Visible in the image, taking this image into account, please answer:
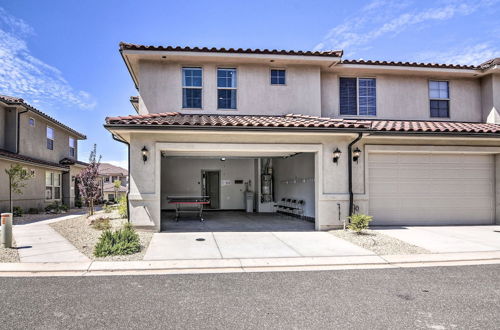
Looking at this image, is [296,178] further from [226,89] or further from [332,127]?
[226,89]

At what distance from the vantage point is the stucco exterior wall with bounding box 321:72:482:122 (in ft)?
44.7

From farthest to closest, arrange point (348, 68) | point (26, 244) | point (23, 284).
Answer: point (348, 68) < point (26, 244) < point (23, 284)

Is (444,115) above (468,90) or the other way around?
the other way around

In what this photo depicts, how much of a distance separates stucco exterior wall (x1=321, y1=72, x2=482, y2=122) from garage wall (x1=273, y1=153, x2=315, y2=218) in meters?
2.28

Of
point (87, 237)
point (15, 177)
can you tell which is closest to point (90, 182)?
point (15, 177)

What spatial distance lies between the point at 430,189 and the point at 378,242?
4.59 metres

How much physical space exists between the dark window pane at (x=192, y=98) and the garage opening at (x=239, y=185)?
2528 millimetres

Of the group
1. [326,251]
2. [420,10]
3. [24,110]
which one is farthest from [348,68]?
[24,110]

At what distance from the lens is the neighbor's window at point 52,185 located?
65.5ft

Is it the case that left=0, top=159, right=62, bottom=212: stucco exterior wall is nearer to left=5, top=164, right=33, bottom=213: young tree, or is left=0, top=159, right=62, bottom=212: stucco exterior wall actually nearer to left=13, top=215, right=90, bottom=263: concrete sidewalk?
left=5, top=164, right=33, bottom=213: young tree

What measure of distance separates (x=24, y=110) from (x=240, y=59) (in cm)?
1212

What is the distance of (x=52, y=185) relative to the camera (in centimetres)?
2070

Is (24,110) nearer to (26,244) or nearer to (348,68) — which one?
(26,244)

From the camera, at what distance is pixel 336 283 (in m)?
5.65
